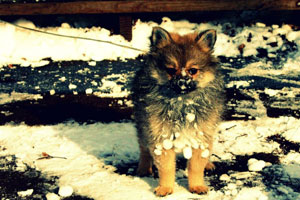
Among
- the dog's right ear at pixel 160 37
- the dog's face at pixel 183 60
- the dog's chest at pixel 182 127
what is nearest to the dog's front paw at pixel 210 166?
the dog's chest at pixel 182 127

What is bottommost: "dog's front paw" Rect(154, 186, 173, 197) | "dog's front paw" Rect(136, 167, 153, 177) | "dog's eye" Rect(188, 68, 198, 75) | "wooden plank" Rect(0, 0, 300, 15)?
"dog's front paw" Rect(154, 186, 173, 197)

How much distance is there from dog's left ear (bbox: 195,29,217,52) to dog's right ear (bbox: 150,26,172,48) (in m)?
0.28

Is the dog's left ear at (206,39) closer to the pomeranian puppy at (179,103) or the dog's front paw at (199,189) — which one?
the pomeranian puppy at (179,103)

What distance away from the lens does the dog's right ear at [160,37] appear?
3.21 m

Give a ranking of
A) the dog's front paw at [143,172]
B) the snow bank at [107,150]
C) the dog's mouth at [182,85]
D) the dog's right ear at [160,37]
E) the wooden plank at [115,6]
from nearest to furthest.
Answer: the dog's mouth at [182,85]
the dog's right ear at [160,37]
the snow bank at [107,150]
the dog's front paw at [143,172]
the wooden plank at [115,6]

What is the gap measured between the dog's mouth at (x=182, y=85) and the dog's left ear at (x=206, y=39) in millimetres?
429

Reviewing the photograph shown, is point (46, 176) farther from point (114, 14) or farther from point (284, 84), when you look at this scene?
point (114, 14)

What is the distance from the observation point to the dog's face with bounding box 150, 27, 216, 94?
9.93 feet

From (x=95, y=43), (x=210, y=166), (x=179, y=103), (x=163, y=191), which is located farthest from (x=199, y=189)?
(x=95, y=43)

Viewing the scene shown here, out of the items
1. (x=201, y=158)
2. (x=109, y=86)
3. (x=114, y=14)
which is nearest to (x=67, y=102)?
(x=109, y=86)

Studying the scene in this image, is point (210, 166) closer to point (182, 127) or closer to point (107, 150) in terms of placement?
point (182, 127)

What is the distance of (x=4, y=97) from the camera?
5.80 metres

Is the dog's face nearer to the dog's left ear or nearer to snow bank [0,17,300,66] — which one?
the dog's left ear

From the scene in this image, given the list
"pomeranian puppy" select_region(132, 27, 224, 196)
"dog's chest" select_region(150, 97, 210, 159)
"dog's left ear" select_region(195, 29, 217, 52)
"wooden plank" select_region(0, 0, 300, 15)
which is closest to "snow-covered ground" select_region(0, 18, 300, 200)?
"pomeranian puppy" select_region(132, 27, 224, 196)
